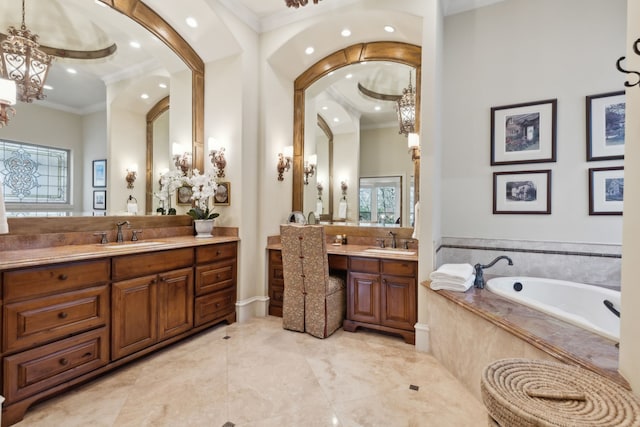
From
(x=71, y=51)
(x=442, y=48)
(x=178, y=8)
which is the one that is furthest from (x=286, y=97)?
(x=71, y=51)

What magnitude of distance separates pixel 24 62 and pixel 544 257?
A: 466 centimetres

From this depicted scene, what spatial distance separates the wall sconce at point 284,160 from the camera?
3867 millimetres

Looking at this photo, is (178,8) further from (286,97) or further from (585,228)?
(585,228)

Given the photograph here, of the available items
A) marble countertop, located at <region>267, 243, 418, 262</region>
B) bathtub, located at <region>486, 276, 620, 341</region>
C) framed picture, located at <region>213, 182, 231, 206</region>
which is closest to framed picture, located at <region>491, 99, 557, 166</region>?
bathtub, located at <region>486, 276, 620, 341</region>

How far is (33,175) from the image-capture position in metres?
2.50

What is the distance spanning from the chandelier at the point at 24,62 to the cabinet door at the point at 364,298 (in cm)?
317

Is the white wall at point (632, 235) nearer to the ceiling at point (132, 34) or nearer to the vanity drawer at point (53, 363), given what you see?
the ceiling at point (132, 34)

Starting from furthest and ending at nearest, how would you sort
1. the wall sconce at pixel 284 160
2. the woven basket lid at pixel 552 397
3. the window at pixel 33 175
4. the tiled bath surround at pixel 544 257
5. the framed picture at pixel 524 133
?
the wall sconce at pixel 284 160 < the framed picture at pixel 524 133 < the tiled bath surround at pixel 544 257 < the window at pixel 33 175 < the woven basket lid at pixel 552 397

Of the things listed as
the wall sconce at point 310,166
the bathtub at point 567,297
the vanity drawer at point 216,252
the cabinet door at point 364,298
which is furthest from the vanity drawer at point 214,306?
the bathtub at point 567,297

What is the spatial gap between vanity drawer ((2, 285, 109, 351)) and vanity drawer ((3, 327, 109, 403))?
64mm

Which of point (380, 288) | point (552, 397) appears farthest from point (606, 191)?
point (552, 397)

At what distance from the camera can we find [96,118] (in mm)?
2883

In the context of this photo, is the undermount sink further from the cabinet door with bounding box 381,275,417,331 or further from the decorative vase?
the decorative vase

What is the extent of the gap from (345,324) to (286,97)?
2859 millimetres
